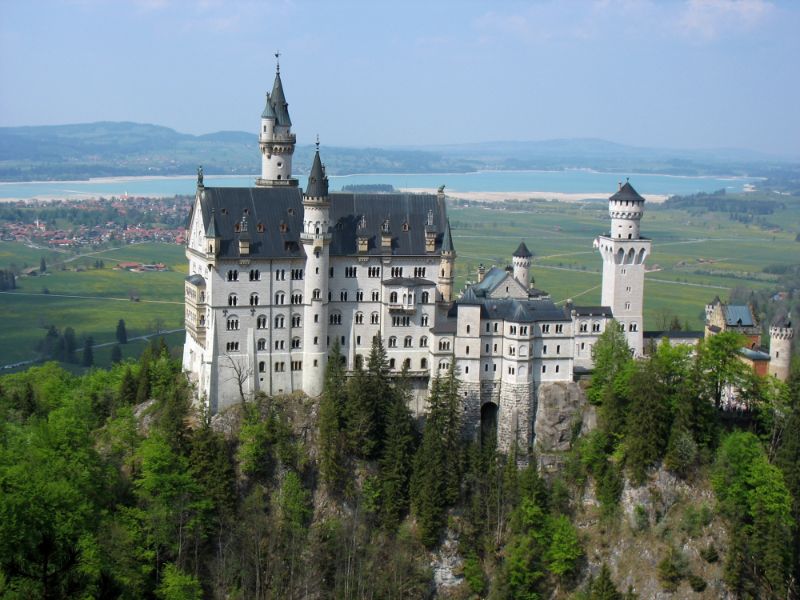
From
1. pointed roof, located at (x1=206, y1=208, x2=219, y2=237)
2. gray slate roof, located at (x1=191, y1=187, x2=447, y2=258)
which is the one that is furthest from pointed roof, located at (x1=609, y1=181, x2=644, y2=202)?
pointed roof, located at (x1=206, y1=208, x2=219, y2=237)

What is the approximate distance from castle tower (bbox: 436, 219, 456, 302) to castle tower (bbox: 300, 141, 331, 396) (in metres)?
8.38

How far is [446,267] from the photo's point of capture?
254 ft

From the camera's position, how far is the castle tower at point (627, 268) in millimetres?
80438

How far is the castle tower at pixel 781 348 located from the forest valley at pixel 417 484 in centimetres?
271

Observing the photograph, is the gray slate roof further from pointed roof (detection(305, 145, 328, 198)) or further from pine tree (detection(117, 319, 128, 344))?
pine tree (detection(117, 319, 128, 344))

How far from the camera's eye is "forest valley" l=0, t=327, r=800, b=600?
67562mm

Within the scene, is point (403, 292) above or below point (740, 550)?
above

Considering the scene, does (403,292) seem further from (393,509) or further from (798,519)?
Result: (798,519)

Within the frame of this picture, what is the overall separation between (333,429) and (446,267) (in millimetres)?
14627

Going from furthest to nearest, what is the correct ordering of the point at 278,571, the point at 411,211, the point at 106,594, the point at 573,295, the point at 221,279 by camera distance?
the point at 573,295, the point at 411,211, the point at 221,279, the point at 278,571, the point at 106,594

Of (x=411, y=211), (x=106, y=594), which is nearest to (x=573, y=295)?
(x=411, y=211)

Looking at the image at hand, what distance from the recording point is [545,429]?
75.8m

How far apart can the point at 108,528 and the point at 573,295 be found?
393 feet

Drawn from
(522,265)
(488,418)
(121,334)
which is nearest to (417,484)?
(488,418)
